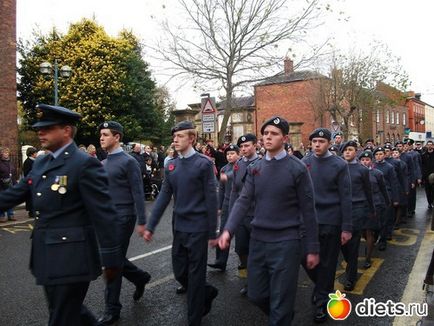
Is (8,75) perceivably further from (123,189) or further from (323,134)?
(323,134)

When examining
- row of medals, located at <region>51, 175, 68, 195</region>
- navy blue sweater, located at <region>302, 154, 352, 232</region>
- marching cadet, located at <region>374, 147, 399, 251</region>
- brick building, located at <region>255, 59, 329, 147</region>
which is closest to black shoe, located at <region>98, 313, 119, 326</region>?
row of medals, located at <region>51, 175, 68, 195</region>

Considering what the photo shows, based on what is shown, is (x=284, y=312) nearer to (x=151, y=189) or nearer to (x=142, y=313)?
(x=142, y=313)

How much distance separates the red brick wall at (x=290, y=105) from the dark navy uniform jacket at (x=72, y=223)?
38.5 meters

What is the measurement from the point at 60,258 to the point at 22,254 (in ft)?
18.2

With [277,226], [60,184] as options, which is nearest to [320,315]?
[277,226]

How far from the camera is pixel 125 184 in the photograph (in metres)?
4.93

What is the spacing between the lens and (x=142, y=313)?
4.85 m

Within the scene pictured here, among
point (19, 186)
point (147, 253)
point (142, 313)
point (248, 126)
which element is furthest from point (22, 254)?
point (248, 126)

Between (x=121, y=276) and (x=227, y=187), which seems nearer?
(x=121, y=276)

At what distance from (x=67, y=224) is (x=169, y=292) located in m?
2.90

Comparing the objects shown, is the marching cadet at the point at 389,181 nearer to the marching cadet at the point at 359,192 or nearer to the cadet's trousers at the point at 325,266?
the marching cadet at the point at 359,192

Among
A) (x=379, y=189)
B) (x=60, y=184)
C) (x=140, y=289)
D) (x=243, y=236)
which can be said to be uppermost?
(x=60, y=184)

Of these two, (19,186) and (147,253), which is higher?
(19,186)

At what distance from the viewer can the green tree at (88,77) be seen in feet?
84.4
